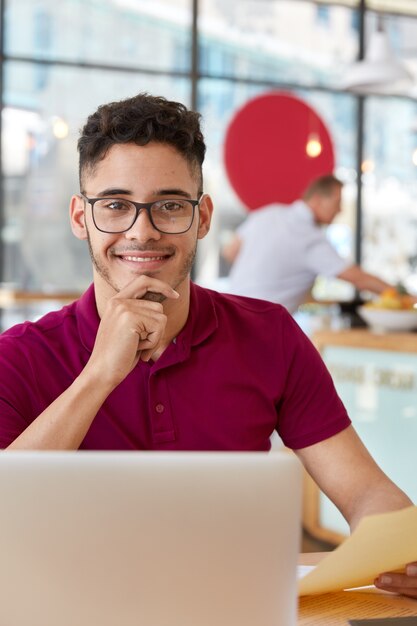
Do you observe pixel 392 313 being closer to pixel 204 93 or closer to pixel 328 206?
pixel 328 206

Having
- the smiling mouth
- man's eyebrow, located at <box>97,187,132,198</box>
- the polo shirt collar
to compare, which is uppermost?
man's eyebrow, located at <box>97,187,132,198</box>

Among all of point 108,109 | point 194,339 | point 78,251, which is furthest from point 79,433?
point 78,251

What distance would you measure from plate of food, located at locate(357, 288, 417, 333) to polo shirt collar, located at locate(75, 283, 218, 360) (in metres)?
2.46

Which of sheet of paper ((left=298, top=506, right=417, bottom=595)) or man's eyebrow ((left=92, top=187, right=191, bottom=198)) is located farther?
man's eyebrow ((left=92, top=187, right=191, bottom=198))

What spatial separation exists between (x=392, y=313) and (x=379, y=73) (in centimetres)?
183

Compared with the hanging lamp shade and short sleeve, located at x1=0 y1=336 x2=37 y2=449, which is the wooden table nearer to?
short sleeve, located at x1=0 y1=336 x2=37 y2=449

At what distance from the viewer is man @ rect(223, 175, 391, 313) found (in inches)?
185

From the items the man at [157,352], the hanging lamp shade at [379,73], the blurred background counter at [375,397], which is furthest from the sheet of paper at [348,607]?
the hanging lamp shade at [379,73]

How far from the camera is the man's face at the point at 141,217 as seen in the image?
1522mm

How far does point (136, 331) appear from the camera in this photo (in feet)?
4.82

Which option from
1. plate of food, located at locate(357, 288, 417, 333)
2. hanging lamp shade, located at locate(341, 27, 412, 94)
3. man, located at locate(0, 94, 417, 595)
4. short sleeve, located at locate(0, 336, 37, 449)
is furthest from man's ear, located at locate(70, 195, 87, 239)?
hanging lamp shade, located at locate(341, 27, 412, 94)

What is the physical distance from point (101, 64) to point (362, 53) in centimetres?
215

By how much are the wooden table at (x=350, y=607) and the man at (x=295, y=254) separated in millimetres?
3500

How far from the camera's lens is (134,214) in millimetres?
1525
